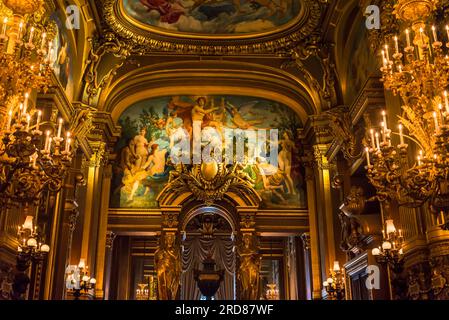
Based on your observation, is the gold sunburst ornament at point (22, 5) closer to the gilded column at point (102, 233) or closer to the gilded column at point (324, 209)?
the gilded column at point (102, 233)

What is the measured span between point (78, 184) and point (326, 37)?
8200mm

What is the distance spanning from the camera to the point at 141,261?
61.8 feet

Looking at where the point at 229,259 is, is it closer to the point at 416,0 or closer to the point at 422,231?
the point at 422,231

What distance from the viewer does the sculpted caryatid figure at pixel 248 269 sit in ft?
48.6

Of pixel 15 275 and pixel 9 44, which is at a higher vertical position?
pixel 9 44

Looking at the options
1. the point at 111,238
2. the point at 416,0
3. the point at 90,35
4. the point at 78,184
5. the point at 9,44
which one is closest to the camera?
the point at 416,0

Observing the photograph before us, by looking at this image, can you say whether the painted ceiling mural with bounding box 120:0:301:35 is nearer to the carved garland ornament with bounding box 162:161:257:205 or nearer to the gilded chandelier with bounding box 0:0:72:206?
Result: the carved garland ornament with bounding box 162:161:257:205

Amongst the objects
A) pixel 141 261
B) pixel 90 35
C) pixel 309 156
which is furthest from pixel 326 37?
pixel 141 261

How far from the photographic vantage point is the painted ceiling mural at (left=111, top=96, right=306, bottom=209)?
52.9 feet

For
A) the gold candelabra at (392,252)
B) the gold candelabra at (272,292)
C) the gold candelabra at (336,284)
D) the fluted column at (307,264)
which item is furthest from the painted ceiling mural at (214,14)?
the gold candelabra at (272,292)

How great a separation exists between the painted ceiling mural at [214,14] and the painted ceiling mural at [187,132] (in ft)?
9.61

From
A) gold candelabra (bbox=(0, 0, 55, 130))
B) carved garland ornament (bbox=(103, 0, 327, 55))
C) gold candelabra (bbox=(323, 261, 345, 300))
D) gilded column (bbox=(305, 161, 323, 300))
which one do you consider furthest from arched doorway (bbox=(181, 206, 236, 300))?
gold candelabra (bbox=(0, 0, 55, 130))

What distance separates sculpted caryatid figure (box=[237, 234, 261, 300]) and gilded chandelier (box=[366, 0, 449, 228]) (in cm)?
880

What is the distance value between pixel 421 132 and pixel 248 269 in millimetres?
9591
